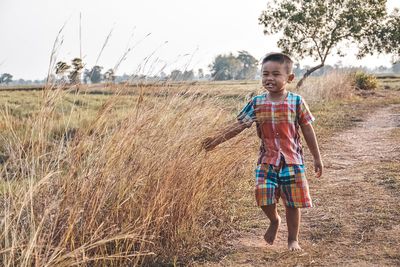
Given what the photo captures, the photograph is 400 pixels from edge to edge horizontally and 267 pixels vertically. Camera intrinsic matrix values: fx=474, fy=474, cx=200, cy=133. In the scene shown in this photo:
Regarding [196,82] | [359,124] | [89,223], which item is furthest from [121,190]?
[359,124]

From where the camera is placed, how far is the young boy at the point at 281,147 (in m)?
3.05

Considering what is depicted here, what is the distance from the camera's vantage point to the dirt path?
2.97m

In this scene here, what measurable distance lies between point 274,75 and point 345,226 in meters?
1.33

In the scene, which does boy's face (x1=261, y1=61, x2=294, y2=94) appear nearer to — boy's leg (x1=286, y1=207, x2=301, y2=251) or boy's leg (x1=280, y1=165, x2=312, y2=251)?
boy's leg (x1=280, y1=165, x2=312, y2=251)

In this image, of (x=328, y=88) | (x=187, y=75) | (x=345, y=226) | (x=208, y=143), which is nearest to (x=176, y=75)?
(x=187, y=75)

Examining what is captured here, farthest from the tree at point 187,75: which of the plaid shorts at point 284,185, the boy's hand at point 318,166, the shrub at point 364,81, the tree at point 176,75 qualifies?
the shrub at point 364,81

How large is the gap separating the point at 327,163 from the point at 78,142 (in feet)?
13.0

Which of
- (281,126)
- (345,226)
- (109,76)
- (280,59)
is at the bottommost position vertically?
(345,226)

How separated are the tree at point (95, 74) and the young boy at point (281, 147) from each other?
0.89 meters

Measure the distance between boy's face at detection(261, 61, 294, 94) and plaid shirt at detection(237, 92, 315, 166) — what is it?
11 centimetres

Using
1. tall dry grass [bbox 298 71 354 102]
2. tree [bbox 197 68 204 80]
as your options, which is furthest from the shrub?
tree [bbox 197 68 204 80]

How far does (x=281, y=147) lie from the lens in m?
3.08

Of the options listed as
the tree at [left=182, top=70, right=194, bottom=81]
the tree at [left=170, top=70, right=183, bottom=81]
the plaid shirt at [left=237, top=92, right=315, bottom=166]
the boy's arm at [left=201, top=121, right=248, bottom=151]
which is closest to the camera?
the plaid shirt at [left=237, top=92, right=315, bottom=166]

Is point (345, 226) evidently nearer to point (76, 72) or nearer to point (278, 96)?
point (278, 96)
